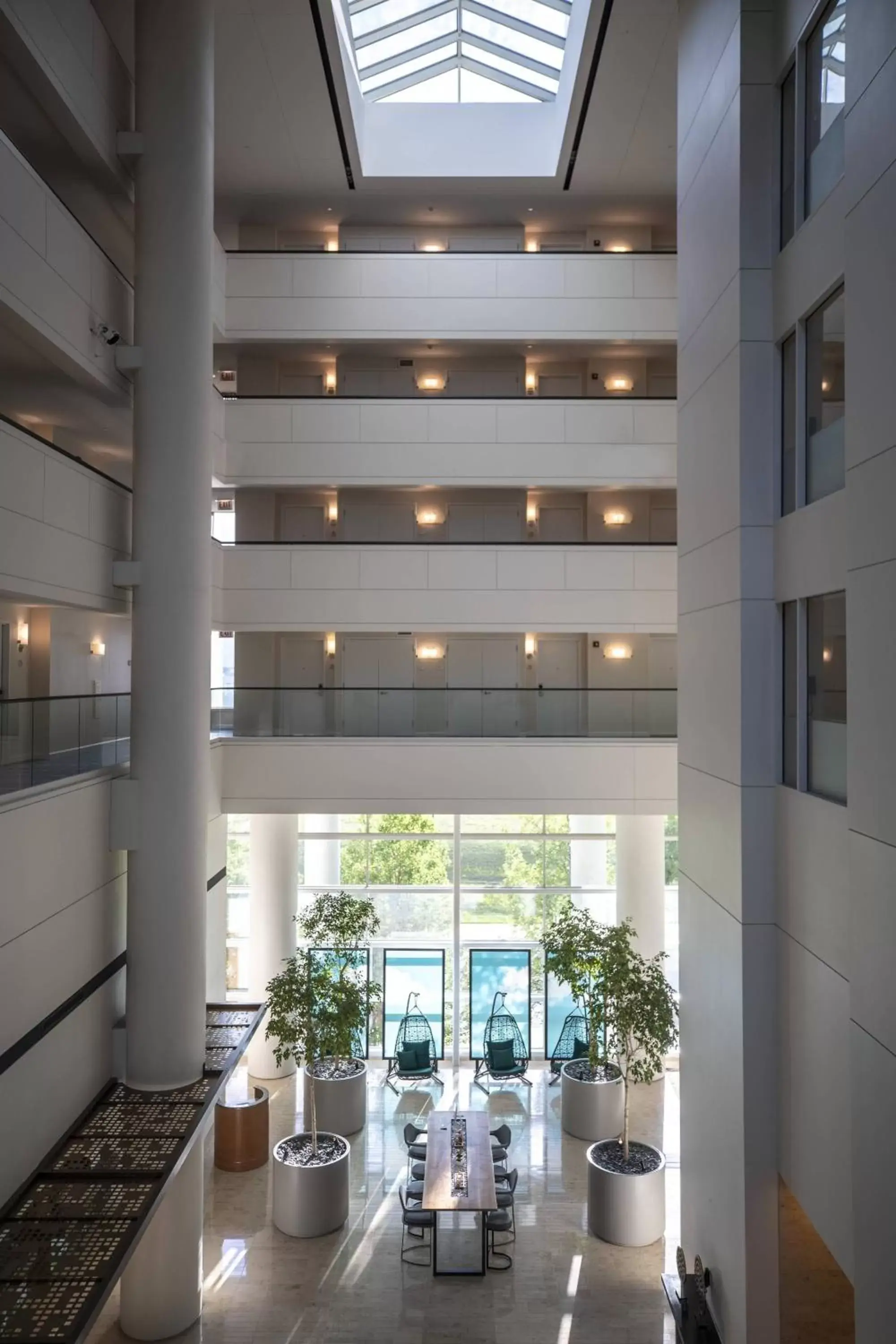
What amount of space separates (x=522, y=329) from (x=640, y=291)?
6.54 feet

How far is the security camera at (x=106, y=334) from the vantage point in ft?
33.2

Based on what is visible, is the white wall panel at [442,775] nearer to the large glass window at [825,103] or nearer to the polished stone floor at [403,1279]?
the polished stone floor at [403,1279]

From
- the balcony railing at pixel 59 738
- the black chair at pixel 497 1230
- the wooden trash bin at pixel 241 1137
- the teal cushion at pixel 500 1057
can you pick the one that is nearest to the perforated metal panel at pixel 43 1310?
the balcony railing at pixel 59 738

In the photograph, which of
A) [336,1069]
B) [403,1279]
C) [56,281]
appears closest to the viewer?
[56,281]

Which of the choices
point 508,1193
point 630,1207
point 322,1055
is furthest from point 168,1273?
point 630,1207

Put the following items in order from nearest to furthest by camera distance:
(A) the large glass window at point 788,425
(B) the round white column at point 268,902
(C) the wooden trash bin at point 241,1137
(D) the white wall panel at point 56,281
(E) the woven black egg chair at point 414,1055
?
1. (A) the large glass window at point 788,425
2. (D) the white wall panel at point 56,281
3. (C) the wooden trash bin at point 241,1137
4. (E) the woven black egg chair at point 414,1055
5. (B) the round white column at point 268,902

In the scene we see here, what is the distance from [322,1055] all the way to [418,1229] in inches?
94.2

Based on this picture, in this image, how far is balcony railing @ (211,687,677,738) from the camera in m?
15.0

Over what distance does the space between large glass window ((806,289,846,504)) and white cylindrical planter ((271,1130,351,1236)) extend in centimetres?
917

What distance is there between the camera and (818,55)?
725 cm

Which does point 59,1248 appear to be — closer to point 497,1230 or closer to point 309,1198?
point 309,1198

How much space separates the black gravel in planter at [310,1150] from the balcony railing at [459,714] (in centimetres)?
572

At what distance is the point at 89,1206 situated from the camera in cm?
787

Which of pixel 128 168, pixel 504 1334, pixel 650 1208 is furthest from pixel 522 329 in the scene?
pixel 504 1334
